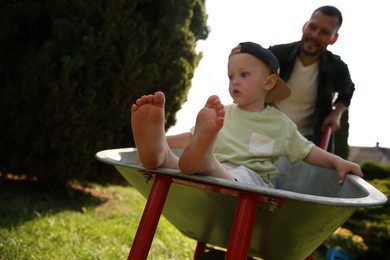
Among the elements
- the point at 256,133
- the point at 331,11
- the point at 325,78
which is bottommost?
the point at 256,133

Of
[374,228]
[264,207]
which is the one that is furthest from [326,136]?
[374,228]

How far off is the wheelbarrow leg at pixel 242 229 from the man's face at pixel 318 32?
5.18 ft

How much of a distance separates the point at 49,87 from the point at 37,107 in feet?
0.91

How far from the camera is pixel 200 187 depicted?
1165 mm

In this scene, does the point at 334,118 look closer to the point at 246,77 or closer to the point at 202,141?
the point at 246,77

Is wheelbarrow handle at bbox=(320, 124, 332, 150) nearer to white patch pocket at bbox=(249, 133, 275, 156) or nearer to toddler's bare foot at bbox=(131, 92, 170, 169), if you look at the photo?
white patch pocket at bbox=(249, 133, 275, 156)

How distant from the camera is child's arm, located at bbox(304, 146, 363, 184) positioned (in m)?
1.54

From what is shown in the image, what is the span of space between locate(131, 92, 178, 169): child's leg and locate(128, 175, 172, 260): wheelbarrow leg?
0.21ft

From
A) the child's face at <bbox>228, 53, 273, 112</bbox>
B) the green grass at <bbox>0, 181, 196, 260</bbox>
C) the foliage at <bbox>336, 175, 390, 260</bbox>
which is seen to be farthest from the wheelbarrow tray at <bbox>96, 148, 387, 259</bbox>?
the foliage at <bbox>336, 175, 390, 260</bbox>

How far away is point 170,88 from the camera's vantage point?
4.08m

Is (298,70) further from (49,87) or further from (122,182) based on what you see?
(122,182)

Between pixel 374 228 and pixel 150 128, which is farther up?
pixel 150 128

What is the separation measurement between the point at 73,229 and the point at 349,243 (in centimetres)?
233

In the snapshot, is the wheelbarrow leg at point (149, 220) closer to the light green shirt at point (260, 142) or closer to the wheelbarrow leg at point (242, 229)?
the wheelbarrow leg at point (242, 229)
